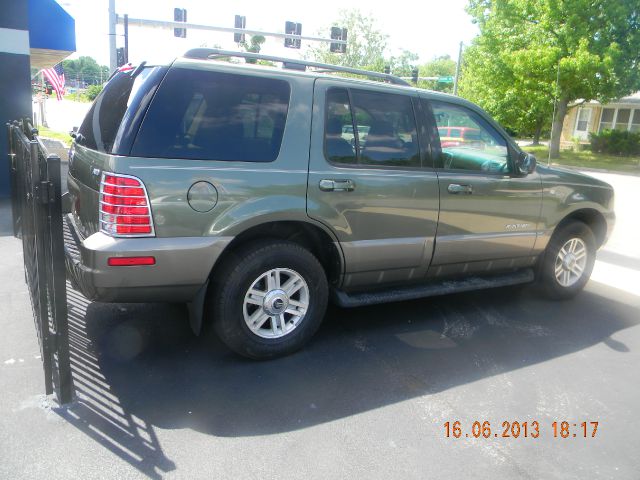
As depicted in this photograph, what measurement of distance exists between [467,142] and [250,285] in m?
2.33

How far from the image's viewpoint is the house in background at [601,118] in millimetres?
36062

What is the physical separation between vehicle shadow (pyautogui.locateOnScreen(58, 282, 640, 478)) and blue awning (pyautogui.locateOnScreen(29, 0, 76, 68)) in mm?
8998

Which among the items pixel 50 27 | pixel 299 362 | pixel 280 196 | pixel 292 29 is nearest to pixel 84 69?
pixel 292 29

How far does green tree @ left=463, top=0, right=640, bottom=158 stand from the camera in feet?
77.5

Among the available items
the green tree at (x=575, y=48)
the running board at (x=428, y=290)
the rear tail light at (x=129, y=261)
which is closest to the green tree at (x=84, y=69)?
the green tree at (x=575, y=48)

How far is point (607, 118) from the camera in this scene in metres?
38.4

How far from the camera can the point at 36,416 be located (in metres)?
3.09

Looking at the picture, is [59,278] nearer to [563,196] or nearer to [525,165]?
[525,165]

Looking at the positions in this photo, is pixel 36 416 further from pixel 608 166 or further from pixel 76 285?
pixel 608 166

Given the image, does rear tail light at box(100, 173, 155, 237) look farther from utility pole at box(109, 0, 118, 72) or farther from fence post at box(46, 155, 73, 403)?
utility pole at box(109, 0, 118, 72)

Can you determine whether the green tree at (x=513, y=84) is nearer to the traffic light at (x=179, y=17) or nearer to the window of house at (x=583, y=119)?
the window of house at (x=583, y=119)

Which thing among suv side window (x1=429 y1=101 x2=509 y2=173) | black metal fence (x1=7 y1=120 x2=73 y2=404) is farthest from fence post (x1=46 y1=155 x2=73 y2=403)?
suv side window (x1=429 y1=101 x2=509 y2=173)

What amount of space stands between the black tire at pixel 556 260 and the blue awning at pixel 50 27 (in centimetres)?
1094

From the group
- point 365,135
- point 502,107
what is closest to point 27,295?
point 365,135
